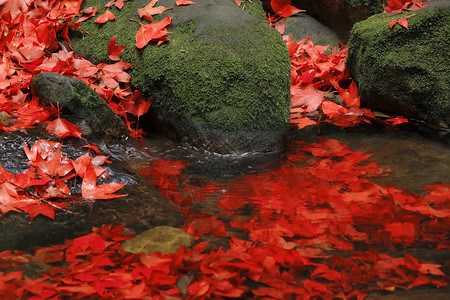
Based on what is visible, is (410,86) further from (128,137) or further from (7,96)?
(7,96)

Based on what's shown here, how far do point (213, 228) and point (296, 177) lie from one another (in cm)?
86

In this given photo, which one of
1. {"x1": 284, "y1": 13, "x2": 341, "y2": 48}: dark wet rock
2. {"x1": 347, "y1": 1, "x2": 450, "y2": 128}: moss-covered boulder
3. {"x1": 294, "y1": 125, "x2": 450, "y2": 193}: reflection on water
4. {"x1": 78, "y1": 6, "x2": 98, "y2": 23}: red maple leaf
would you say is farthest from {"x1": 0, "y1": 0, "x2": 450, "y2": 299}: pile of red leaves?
{"x1": 284, "y1": 13, "x2": 341, "y2": 48}: dark wet rock

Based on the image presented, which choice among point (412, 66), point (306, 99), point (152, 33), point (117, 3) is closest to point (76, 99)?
point (152, 33)

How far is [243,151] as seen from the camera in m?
3.09

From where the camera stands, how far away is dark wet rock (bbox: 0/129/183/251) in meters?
1.91

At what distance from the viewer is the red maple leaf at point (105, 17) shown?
12.4 feet

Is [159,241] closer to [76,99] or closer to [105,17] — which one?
[76,99]

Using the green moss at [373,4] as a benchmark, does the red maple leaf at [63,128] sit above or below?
below

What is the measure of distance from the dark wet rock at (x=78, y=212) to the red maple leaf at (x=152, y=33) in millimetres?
1134

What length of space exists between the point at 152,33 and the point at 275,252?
7.34ft

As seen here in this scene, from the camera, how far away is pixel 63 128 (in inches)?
102

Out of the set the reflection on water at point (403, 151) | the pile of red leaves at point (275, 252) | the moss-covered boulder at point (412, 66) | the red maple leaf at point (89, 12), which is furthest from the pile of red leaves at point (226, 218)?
the moss-covered boulder at point (412, 66)

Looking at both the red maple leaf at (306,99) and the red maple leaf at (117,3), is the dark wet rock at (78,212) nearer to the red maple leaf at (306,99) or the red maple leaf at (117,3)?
the red maple leaf at (117,3)

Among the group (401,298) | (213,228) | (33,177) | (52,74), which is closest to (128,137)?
(52,74)
